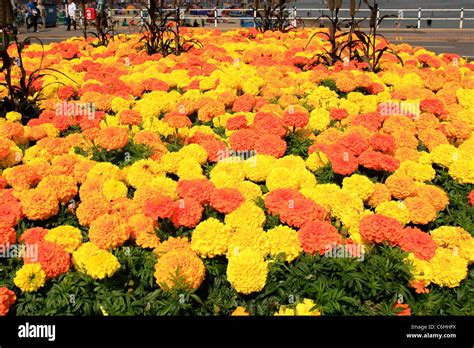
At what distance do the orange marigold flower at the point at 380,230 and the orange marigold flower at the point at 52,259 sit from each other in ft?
5.23

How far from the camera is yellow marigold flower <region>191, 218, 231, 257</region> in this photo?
8.31 feet

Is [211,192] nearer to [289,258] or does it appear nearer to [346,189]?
[289,258]

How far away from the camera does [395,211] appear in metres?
2.88

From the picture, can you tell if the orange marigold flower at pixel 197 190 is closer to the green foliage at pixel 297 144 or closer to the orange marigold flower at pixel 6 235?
the orange marigold flower at pixel 6 235

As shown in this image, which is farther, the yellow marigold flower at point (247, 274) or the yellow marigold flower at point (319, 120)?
the yellow marigold flower at point (319, 120)

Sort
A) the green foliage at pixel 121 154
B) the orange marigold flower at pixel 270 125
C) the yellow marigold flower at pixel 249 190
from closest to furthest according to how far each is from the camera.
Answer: the yellow marigold flower at pixel 249 190, the green foliage at pixel 121 154, the orange marigold flower at pixel 270 125

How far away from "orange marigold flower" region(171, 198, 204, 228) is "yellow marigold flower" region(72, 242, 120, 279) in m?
0.43

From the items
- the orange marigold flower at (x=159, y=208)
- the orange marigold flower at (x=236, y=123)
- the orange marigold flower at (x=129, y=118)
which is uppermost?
the orange marigold flower at (x=129, y=118)

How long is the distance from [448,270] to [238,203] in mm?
1208

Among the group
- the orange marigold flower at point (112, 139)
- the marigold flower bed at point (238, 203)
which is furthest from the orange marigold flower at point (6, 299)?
the orange marigold flower at point (112, 139)

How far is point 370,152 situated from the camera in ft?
11.0

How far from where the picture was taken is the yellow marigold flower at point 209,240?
8.31 ft

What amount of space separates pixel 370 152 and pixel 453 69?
11.1ft

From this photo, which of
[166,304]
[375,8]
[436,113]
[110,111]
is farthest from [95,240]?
[375,8]
